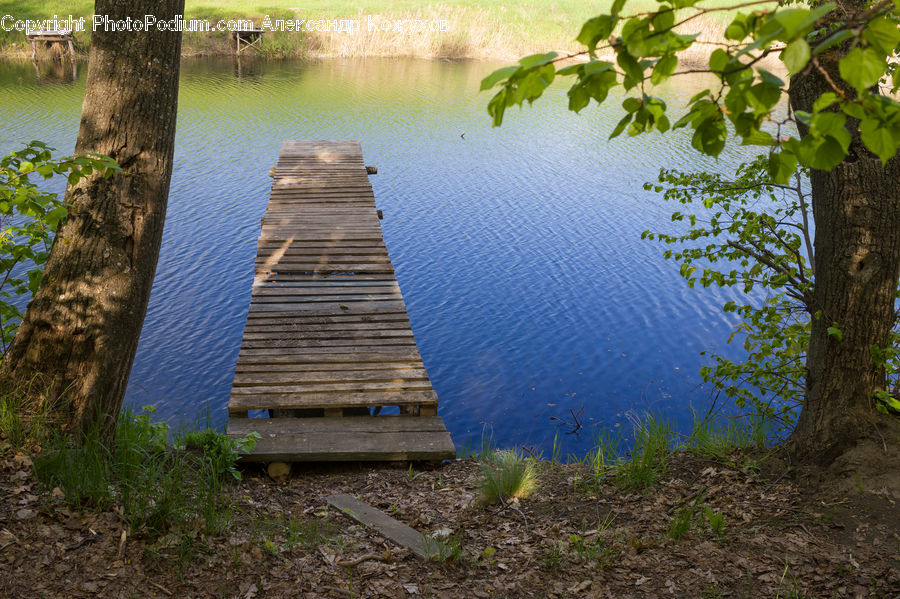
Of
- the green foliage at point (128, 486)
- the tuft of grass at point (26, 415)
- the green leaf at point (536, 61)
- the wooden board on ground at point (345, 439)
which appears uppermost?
the green leaf at point (536, 61)

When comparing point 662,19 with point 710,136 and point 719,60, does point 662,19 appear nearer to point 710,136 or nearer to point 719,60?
point 719,60

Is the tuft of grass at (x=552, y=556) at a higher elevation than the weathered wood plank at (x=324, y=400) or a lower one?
higher

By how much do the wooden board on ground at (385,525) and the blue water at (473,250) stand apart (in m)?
2.68

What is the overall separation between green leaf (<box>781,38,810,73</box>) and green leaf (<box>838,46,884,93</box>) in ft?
0.55

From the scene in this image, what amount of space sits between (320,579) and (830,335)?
2.95 m

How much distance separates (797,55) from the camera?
4.61ft

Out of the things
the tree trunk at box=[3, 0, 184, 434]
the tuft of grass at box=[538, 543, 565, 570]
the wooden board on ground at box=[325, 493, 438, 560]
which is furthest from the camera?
the tree trunk at box=[3, 0, 184, 434]

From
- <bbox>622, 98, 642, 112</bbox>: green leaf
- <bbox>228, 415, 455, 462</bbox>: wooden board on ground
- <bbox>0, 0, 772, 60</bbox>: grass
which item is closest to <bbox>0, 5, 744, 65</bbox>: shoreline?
<bbox>0, 0, 772, 60</bbox>: grass

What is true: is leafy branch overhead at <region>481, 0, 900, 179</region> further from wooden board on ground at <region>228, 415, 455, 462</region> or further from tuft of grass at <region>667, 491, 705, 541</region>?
wooden board on ground at <region>228, 415, 455, 462</region>

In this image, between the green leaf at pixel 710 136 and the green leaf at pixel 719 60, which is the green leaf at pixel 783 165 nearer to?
the green leaf at pixel 710 136

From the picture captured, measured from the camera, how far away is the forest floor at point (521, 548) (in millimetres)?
2852

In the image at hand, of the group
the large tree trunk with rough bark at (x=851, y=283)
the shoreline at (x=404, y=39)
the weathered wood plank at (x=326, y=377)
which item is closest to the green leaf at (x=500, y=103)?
the large tree trunk with rough bark at (x=851, y=283)

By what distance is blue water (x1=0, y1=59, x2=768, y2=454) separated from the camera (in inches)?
335

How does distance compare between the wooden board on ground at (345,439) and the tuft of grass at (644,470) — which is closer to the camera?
the tuft of grass at (644,470)
